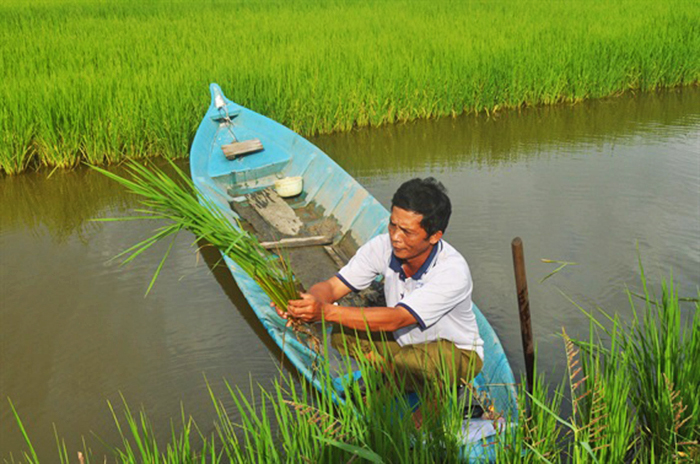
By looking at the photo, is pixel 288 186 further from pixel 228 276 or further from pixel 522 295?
pixel 522 295

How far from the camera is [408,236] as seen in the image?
2.58 meters

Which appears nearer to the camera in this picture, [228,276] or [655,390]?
[655,390]

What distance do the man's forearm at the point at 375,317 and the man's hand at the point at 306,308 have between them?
5 cm

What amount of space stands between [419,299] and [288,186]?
2.94 meters

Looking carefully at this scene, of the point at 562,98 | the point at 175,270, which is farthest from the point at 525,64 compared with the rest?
the point at 175,270

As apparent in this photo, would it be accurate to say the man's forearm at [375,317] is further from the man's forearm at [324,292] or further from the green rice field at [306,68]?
the green rice field at [306,68]

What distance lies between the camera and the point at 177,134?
22.0 feet

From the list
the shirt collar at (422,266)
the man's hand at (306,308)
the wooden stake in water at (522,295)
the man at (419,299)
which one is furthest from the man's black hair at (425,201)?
the man's hand at (306,308)

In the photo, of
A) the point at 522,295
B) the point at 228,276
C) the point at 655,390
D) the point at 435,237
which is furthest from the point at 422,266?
the point at 228,276

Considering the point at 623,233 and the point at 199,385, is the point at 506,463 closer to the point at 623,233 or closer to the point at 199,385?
the point at 199,385

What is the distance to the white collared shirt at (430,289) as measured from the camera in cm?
258

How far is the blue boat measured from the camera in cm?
315

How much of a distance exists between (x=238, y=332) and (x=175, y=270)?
3.21ft

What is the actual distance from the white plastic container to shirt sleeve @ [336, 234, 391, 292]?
246 centimetres
